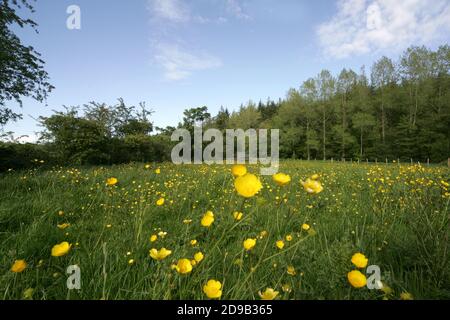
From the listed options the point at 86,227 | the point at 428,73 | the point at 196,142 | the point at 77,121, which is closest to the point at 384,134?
the point at 428,73

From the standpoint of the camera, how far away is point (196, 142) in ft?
76.7

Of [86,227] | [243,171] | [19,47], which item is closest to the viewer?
[243,171]

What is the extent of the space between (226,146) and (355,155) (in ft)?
51.1

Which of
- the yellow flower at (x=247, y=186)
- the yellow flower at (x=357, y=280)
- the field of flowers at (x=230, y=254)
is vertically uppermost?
the yellow flower at (x=247, y=186)
